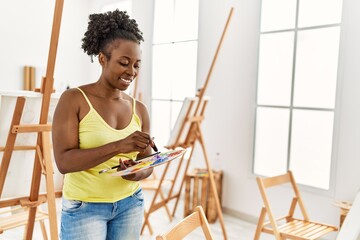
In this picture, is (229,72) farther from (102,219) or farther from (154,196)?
→ (102,219)

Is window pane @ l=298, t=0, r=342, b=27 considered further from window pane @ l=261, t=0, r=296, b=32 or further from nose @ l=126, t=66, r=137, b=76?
nose @ l=126, t=66, r=137, b=76

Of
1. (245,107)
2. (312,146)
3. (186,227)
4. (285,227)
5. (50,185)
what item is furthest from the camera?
(245,107)

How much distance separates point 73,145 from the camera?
1.19m

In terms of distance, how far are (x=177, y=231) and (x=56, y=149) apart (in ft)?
1.81

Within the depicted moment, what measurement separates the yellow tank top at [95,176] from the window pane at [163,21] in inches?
130

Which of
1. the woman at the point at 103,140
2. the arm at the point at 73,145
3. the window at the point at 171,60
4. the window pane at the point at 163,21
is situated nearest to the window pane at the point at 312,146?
the window at the point at 171,60

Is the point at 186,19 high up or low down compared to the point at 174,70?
up

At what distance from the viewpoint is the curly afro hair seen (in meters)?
1.31

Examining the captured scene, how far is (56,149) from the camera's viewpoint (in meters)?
1.20

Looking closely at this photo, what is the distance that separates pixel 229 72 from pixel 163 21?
1347mm

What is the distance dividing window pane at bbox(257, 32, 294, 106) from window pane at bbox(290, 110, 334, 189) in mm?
242

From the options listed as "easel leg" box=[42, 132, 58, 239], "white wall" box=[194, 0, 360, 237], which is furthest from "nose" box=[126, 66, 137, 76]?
"white wall" box=[194, 0, 360, 237]

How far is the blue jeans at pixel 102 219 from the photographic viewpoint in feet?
3.92

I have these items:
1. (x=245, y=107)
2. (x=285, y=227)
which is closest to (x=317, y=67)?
(x=245, y=107)
